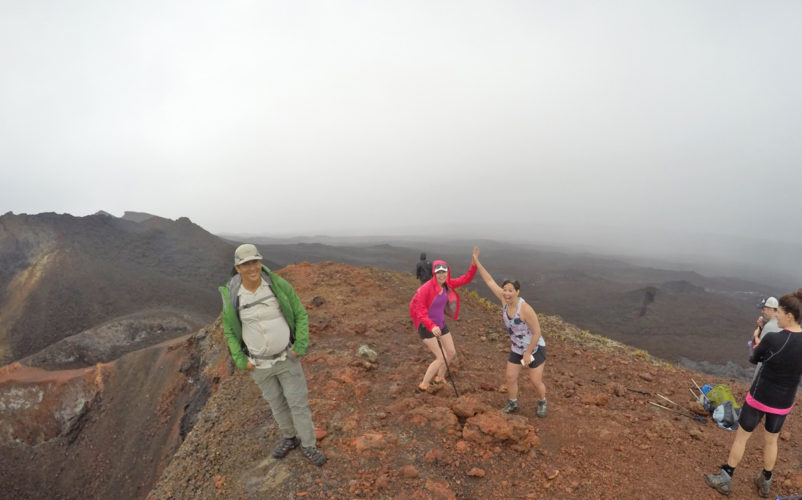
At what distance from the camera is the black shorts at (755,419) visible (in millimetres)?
3174

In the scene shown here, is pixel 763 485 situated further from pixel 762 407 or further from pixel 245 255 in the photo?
pixel 245 255

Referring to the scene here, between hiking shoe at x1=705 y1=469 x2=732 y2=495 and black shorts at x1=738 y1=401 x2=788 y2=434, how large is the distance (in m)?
0.53

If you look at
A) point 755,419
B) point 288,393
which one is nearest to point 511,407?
point 755,419

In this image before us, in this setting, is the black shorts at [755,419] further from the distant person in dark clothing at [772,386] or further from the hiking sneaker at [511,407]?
the hiking sneaker at [511,407]

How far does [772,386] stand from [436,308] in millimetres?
3457

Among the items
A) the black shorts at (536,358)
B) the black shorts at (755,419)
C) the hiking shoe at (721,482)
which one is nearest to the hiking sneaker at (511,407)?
the black shorts at (536,358)

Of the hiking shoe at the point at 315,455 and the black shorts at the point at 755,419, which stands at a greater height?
the black shorts at the point at 755,419

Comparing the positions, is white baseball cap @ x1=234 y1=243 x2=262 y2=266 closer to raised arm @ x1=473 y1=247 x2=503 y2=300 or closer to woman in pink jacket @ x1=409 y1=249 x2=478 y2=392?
woman in pink jacket @ x1=409 y1=249 x2=478 y2=392

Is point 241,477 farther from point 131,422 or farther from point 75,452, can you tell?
point 75,452

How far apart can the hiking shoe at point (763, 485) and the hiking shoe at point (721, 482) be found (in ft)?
1.13

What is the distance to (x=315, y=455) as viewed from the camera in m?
3.51

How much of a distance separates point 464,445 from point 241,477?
8.62ft

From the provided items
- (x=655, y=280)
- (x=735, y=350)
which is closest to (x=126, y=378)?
(x=735, y=350)

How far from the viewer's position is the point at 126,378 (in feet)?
42.4
